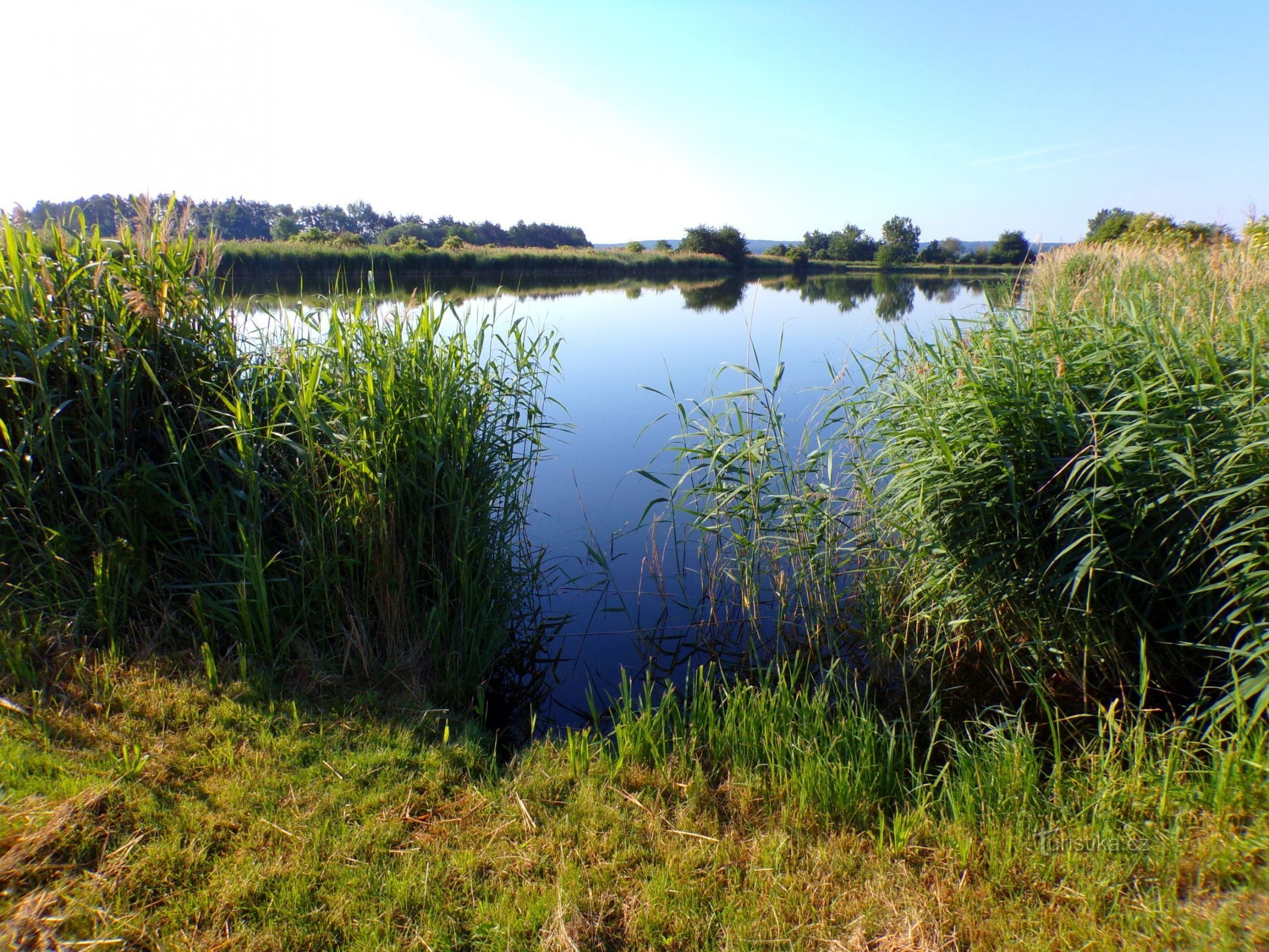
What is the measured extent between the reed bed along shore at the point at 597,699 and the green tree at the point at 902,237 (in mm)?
47479

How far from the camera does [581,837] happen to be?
6.84 ft

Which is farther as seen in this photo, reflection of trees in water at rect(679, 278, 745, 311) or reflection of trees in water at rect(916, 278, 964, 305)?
reflection of trees in water at rect(916, 278, 964, 305)

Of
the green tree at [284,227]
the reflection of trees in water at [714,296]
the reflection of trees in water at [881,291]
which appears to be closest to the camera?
the reflection of trees in water at [714,296]

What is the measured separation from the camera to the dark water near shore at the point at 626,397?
3.92m

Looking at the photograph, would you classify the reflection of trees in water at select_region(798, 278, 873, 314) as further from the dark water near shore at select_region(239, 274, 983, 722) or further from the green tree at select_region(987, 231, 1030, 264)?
the green tree at select_region(987, 231, 1030, 264)

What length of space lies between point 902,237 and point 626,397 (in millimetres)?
48792

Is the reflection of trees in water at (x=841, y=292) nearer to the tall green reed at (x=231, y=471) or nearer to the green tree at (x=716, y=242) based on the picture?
the green tree at (x=716, y=242)

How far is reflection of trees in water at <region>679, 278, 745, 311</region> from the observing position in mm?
19047

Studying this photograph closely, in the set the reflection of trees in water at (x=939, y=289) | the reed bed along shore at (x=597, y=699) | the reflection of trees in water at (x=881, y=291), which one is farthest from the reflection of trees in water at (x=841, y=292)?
the reed bed along shore at (x=597, y=699)

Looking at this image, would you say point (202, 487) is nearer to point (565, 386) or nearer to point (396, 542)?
point (396, 542)

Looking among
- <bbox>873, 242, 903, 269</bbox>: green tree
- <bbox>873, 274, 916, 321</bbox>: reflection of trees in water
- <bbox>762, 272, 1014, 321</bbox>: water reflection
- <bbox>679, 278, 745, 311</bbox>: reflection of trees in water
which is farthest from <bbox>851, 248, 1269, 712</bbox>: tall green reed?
<bbox>873, 242, 903, 269</bbox>: green tree

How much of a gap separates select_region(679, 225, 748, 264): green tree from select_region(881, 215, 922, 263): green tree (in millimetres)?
12902

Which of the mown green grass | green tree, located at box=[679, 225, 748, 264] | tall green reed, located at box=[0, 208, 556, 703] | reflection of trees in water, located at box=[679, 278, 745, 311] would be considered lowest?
the mown green grass

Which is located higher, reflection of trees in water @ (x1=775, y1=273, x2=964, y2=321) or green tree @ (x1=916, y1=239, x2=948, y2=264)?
green tree @ (x1=916, y1=239, x2=948, y2=264)
